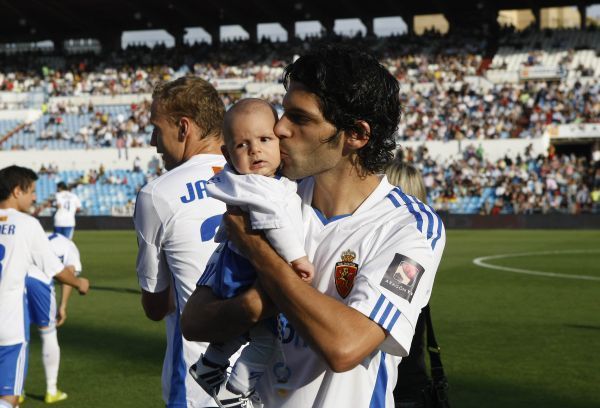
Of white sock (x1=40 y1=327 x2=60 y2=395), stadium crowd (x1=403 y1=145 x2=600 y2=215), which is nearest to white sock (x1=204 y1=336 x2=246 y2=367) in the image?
white sock (x1=40 y1=327 x2=60 y2=395)

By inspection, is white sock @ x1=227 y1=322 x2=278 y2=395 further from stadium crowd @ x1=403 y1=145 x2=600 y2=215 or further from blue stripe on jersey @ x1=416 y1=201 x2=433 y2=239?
stadium crowd @ x1=403 y1=145 x2=600 y2=215

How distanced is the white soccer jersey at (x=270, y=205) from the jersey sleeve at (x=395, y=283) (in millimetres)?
226

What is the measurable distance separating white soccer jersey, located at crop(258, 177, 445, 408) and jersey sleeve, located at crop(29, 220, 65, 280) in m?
4.45

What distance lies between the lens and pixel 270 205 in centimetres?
265

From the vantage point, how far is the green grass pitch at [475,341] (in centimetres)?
870

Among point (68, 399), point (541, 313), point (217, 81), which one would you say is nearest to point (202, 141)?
point (68, 399)

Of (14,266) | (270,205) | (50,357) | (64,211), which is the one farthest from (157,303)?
(64,211)

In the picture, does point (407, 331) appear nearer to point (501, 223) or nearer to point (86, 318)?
point (86, 318)

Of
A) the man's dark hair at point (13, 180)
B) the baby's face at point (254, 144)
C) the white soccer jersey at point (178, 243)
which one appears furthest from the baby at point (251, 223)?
the man's dark hair at point (13, 180)

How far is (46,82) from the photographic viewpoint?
55719mm

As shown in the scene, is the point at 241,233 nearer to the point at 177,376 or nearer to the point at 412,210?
the point at 412,210

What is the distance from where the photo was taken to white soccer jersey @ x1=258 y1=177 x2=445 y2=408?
8.90ft

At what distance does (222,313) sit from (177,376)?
4.49 feet

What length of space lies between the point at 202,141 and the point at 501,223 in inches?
1270
